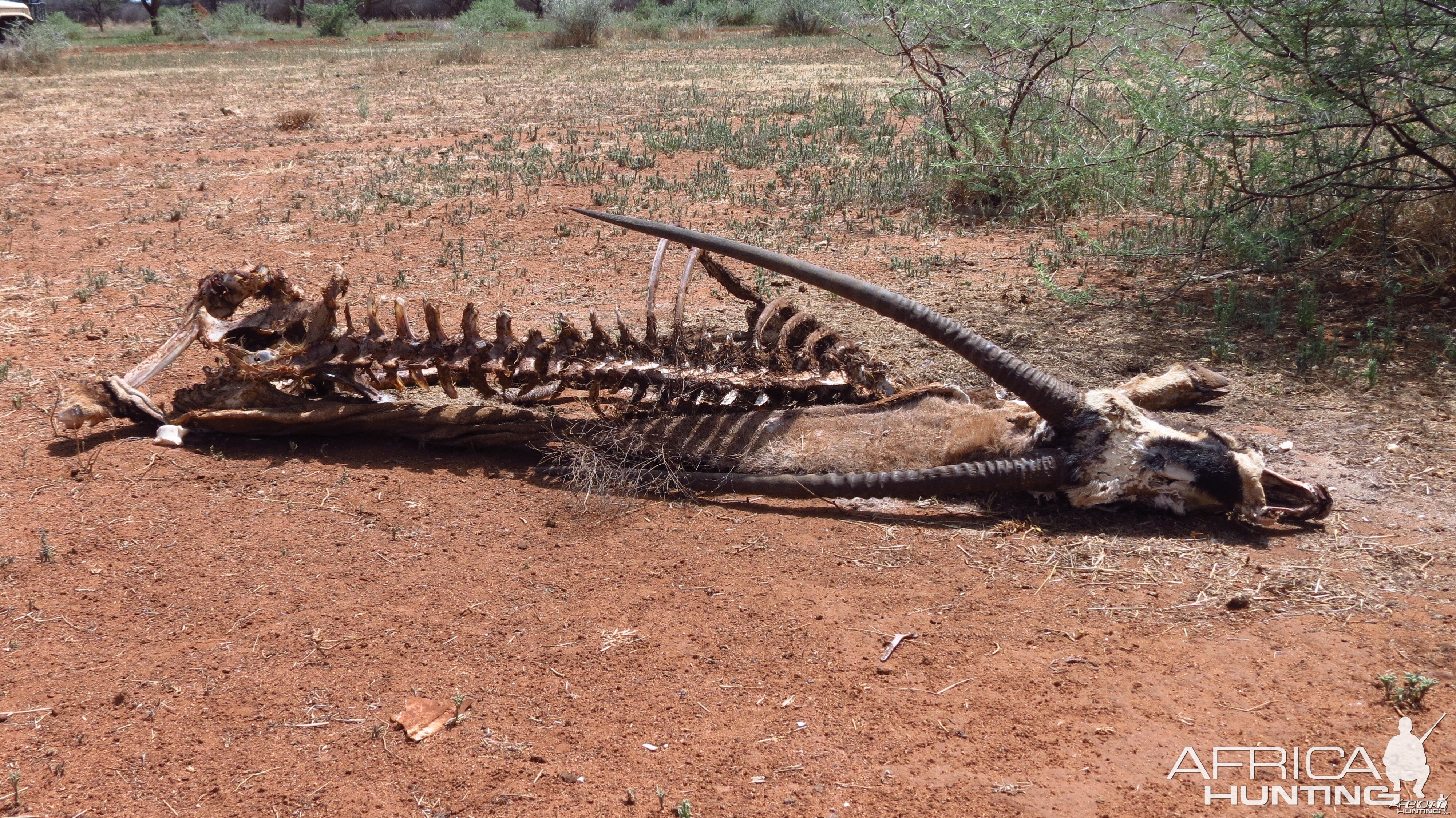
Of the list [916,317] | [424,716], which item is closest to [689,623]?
[424,716]

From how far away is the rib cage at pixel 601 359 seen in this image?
4145mm

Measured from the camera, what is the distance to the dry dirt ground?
254 cm

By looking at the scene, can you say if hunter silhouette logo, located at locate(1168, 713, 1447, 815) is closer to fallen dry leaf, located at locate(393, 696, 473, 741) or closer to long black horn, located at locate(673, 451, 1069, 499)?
long black horn, located at locate(673, 451, 1069, 499)

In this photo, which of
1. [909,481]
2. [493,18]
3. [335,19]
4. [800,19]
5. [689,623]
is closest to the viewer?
[689,623]

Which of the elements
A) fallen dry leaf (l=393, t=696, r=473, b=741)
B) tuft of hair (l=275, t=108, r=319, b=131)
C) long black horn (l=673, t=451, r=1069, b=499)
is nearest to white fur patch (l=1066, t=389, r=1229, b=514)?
long black horn (l=673, t=451, r=1069, b=499)

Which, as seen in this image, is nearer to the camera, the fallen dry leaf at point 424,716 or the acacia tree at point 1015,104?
the fallen dry leaf at point 424,716

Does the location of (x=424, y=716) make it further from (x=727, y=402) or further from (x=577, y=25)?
(x=577, y=25)

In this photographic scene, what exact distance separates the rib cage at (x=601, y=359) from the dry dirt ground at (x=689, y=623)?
383 mm

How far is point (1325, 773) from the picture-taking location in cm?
245

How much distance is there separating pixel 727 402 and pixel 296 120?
417 inches

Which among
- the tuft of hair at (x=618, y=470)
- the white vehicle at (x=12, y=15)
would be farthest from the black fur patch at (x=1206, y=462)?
the white vehicle at (x=12, y=15)

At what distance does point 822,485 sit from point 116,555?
2597mm

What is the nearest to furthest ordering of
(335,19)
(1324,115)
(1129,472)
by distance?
1. (1129,472)
2. (1324,115)
3. (335,19)

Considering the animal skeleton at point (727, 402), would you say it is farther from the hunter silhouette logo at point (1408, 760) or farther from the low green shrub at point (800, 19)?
the low green shrub at point (800, 19)
